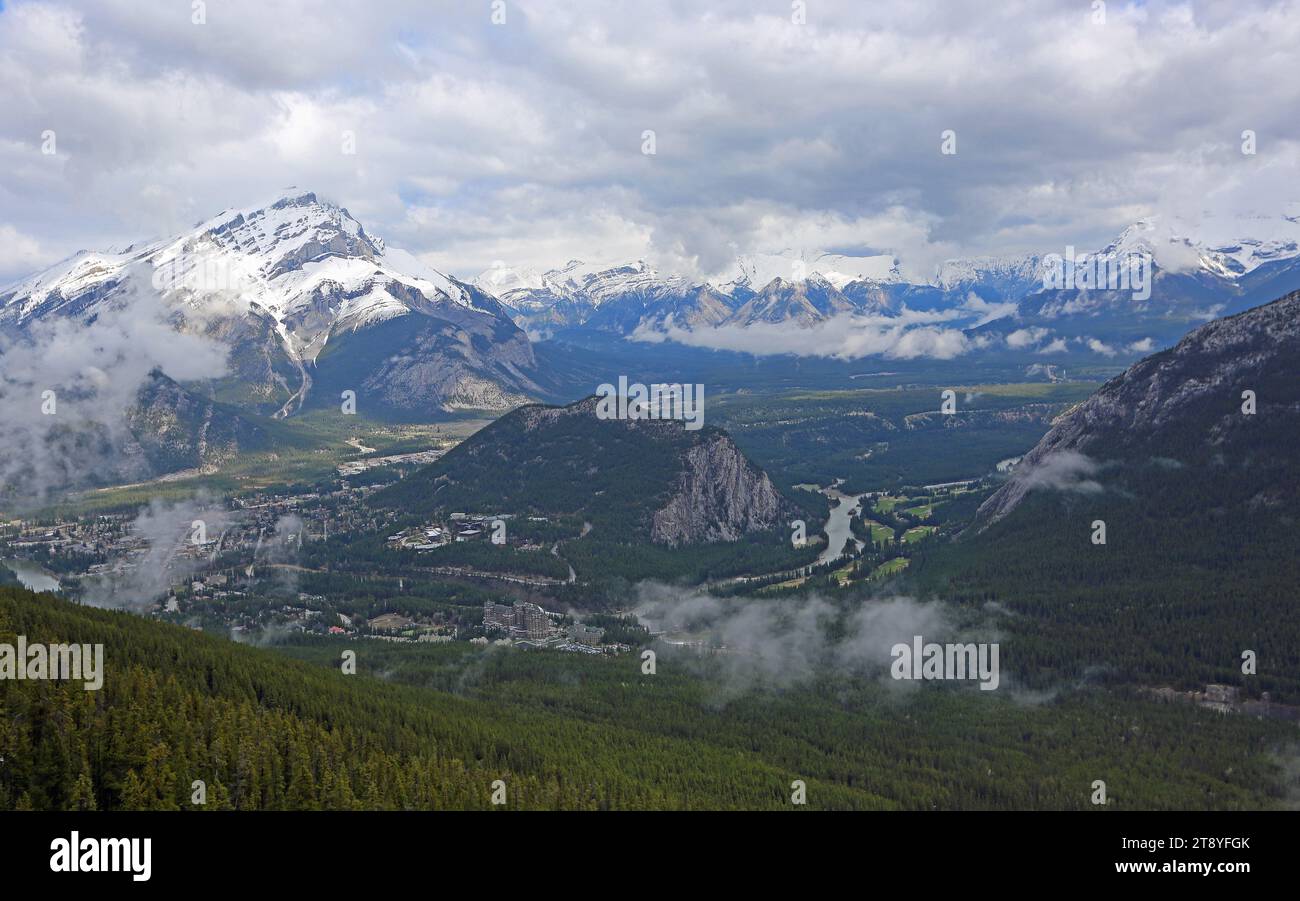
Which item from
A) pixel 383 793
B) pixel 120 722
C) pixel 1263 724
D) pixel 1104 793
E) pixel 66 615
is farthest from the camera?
pixel 1263 724

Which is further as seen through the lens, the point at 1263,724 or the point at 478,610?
the point at 478,610

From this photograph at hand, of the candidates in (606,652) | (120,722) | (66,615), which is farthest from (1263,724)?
(66,615)

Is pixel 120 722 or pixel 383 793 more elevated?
pixel 120 722

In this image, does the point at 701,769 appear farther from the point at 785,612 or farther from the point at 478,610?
the point at 478,610
